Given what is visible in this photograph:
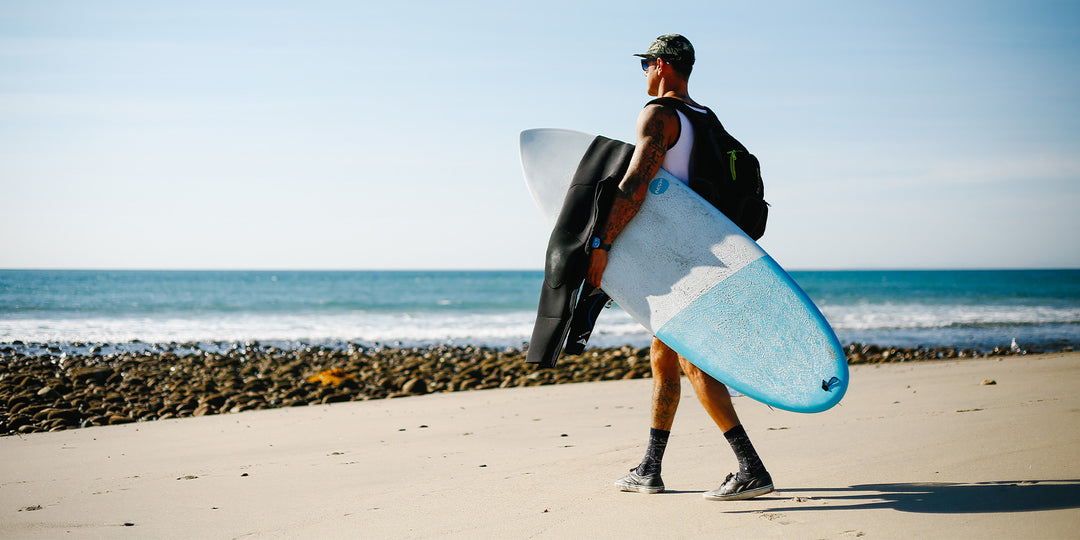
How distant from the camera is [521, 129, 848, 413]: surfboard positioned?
2725mm

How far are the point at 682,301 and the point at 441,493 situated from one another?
4.22 feet

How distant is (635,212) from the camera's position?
2.91 metres

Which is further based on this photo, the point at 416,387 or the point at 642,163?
the point at 416,387

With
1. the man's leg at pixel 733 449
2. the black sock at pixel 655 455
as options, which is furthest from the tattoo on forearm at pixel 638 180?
the black sock at pixel 655 455

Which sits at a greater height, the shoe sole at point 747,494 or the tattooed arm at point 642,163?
the tattooed arm at point 642,163

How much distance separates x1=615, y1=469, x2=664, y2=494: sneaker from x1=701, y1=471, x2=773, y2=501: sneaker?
0.82 ft

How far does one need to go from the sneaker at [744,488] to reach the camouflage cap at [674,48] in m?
1.61

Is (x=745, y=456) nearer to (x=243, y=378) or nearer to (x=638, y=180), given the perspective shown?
(x=638, y=180)

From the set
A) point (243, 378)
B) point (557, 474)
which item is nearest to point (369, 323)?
point (243, 378)

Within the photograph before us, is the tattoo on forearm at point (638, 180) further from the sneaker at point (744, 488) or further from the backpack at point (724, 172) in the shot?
the sneaker at point (744, 488)

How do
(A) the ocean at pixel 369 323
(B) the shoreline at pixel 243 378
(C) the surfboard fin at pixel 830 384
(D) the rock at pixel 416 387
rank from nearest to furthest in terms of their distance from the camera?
(C) the surfboard fin at pixel 830 384 < (B) the shoreline at pixel 243 378 < (D) the rock at pixel 416 387 < (A) the ocean at pixel 369 323

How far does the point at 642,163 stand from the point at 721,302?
2.06ft

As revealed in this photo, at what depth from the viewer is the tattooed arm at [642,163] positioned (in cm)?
269

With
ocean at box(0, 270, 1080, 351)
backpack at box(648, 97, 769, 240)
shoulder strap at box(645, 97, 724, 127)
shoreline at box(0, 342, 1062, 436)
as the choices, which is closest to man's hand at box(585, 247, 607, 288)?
backpack at box(648, 97, 769, 240)
